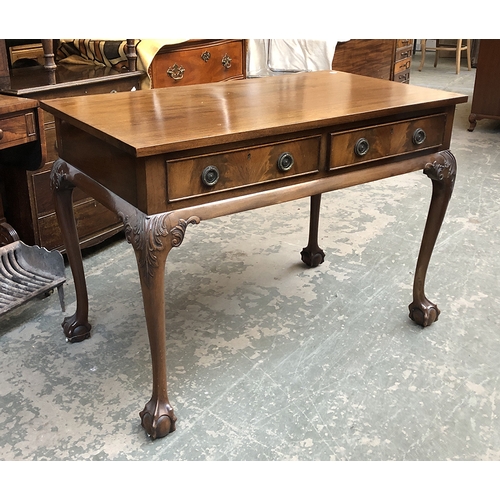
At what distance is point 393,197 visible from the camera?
4.09 metres

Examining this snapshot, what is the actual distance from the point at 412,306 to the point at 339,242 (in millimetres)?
859

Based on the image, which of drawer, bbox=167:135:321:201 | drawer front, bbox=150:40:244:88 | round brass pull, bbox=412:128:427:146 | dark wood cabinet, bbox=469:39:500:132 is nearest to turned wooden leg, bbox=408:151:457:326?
round brass pull, bbox=412:128:427:146

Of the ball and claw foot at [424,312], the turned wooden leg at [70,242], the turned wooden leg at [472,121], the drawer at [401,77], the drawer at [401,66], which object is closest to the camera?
the turned wooden leg at [70,242]

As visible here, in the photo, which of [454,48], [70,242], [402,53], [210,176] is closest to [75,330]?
[70,242]

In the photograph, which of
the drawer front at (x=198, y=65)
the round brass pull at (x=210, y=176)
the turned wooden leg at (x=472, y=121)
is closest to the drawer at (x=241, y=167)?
the round brass pull at (x=210, y=176)

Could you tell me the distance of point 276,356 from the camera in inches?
92.3

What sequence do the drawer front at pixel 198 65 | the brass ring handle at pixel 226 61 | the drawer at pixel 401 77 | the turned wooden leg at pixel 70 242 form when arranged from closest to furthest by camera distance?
the turned wooden leg at pixel 70 242 → the drawer front at pixel 198 65 → the brass ring handle at pixel 226 61 → the drawer at pixel 401 77

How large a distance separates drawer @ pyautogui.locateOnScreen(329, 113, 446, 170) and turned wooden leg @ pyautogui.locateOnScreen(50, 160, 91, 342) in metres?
0.94

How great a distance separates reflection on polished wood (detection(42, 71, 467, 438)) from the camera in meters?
1.69

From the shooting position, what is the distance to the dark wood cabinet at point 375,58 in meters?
5.14

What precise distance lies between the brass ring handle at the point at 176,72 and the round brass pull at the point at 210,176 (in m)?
1.82

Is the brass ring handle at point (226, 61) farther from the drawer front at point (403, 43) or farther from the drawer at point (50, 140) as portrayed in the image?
the drawer front at point (403, 43)

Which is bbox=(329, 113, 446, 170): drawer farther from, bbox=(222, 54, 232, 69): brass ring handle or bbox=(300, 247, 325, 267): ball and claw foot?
bbox=(222, 54, 232, 69): brass ring handle

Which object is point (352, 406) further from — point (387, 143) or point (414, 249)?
point (414, 249)
